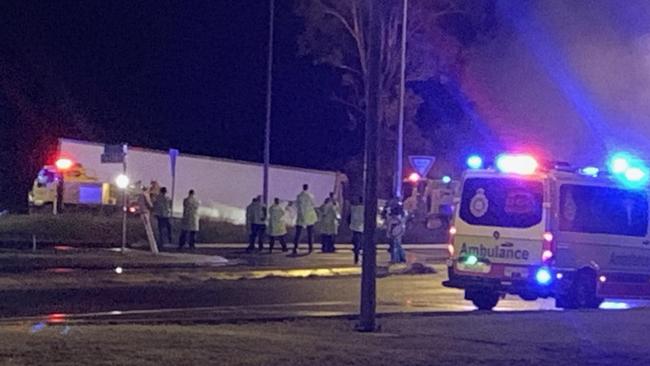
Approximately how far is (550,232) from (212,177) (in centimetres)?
2721

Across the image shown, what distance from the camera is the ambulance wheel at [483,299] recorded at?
823 inches

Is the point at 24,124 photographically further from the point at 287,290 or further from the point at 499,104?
the point at 287,290

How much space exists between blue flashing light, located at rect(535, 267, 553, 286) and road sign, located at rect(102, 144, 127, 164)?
13.0m

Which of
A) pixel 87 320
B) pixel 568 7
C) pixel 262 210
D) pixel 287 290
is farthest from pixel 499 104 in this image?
pixel 87 320

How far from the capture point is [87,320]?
16.7 meters

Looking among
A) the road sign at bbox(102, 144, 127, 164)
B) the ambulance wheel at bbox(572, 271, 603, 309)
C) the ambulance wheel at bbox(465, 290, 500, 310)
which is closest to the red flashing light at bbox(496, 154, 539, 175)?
the ambulance wheel at bbox(572, 271, 603, 309)

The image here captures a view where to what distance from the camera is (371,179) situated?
14.8 meters

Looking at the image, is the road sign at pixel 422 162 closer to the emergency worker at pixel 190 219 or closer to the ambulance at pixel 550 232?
the emergency worker at pixel 190 219

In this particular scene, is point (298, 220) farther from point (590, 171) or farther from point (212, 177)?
point (590, 171)

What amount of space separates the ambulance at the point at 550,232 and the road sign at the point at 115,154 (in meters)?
11.6

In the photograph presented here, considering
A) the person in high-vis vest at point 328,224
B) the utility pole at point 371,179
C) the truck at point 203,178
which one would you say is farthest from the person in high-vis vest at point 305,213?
the utility pole at point 371,179

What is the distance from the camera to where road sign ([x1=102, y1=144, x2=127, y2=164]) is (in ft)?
99.9

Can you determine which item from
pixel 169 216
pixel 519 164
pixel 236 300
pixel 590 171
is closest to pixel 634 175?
pixel 590 171

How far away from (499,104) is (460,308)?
36793mm
